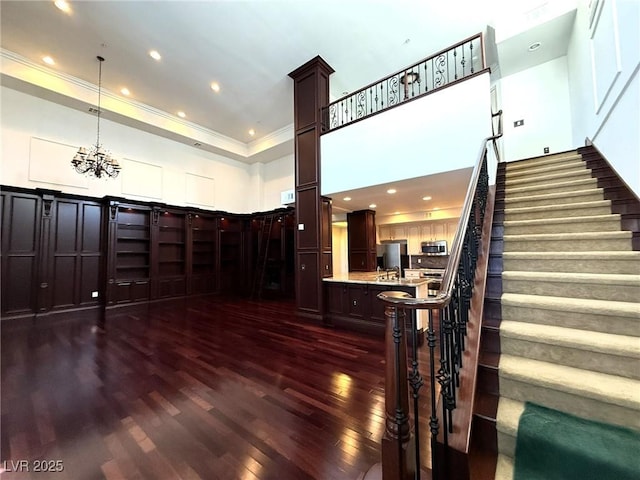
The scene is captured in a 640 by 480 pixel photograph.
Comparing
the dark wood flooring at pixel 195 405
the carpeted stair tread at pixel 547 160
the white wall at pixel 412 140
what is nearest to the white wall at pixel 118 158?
the dark wood flooring at pixel 195 405

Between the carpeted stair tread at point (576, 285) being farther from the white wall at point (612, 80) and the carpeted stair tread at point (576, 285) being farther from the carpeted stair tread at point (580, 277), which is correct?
the white wall at point (612, 80)

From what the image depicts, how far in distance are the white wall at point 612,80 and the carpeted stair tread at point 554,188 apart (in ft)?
0.92

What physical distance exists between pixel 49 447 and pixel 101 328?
137 inches


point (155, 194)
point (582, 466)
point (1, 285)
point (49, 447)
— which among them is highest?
point (155, 194)

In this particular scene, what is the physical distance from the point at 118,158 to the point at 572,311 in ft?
29.2

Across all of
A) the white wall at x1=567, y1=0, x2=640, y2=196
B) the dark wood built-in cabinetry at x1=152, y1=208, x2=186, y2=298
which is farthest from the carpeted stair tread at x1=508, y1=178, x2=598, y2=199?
the dark wood built-in cabinetry at x1=152, y1=208, x2=186, y2=298

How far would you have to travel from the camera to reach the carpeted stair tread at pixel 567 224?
244cm

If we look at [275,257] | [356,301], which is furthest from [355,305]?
[275,257]

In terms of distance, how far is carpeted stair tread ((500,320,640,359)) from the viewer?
1.47 m

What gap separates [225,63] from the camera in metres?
5.32

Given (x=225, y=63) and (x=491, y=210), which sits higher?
(x=225, y=63)

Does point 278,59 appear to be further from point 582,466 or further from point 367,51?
point 582,466

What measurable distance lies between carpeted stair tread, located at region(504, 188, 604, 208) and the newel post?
3018 mm

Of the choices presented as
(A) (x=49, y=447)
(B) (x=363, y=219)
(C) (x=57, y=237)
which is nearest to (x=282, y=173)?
(B) (x=363, y=219)
